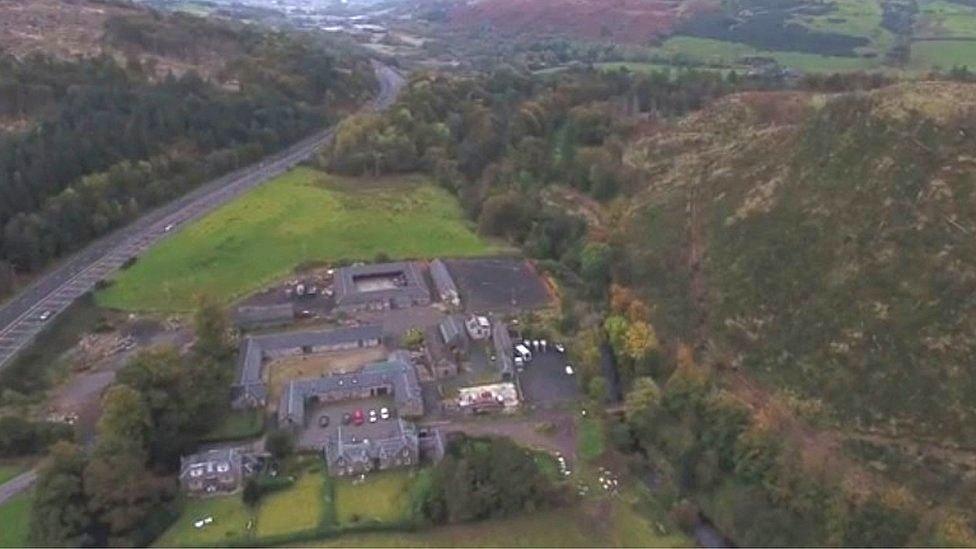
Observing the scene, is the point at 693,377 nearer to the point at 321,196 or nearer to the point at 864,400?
the point at 864,400

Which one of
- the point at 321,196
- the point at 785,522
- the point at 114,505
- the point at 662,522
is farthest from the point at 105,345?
the point at 785,522

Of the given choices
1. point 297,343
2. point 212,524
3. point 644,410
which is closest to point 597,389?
point 644,410

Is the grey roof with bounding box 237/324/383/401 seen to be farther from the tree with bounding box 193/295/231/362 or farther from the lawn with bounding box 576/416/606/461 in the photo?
the lawn with bounding box 576/416/606/461

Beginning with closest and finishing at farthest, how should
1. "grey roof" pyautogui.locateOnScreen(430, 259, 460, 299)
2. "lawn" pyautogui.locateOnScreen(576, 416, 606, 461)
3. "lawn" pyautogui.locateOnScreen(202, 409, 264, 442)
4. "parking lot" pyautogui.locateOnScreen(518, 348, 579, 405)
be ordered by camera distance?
"lawn" pyautogui.locateOnScreen(576, 416, 606, 461) < "lawn" pyautogui.locateOnScreen(202, 409, 264, 442) < "parking lot" pyautogui.locateOnScreen(518, 348, 579, 405) < "grey roof" pyautogui.locateOnScreen(430, 259, 460, 299)

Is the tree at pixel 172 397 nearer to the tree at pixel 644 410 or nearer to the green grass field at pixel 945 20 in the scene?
the tree at pixel 644 410

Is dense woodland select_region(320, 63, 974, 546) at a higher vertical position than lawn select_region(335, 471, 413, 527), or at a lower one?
higher

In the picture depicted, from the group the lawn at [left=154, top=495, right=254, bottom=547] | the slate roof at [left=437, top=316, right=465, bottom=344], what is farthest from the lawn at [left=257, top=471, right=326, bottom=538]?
the slate roof at [left=437, top=316, right=465, bottom=344]

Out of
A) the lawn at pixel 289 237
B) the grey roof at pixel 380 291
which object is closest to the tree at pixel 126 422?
the lawn at pixel 289 237
